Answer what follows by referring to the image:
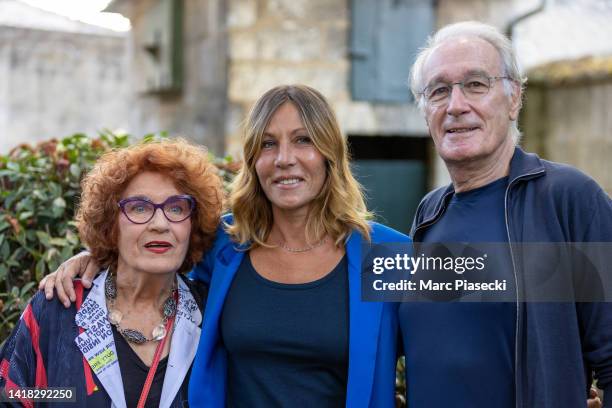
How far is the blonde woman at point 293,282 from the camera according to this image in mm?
2422

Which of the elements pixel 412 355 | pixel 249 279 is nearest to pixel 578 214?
pixel 412 355

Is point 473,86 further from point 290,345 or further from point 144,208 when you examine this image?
point 144,208

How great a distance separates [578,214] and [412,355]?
705mm

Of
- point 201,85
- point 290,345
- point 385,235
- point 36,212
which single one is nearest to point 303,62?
point 201,85

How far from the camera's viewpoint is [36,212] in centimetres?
290

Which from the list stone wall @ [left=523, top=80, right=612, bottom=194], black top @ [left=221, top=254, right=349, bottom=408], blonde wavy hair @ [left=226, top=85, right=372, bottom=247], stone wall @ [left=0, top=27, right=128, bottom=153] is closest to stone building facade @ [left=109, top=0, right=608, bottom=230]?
stone wall @ [left=523, top=80, right=612, bottom=194]

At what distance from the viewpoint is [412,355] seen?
2.42 metres

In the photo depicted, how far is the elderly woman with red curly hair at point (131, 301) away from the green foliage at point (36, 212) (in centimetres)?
31

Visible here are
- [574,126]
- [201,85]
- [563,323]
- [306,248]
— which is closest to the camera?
[563,323]

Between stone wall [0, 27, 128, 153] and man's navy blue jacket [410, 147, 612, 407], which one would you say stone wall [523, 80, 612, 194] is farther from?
stone wall [0, 27, 128, 153]

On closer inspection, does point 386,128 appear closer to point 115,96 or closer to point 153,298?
point 153,298

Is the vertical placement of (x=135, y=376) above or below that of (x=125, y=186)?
below

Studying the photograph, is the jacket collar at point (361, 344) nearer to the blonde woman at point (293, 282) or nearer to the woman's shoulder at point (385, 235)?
the blonde woman at point (293, 282)

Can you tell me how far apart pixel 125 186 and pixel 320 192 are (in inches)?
27.9
